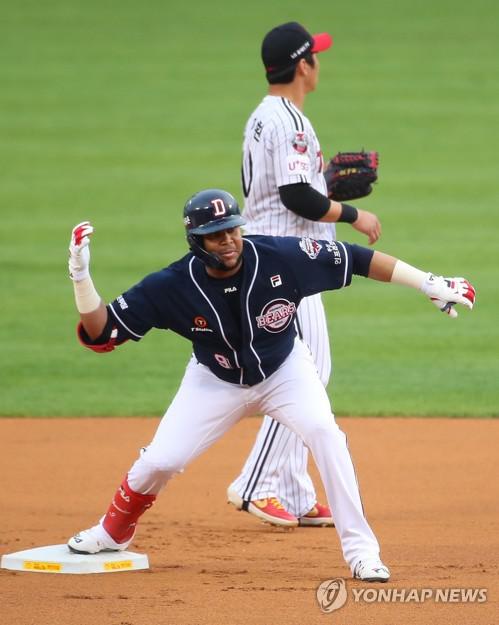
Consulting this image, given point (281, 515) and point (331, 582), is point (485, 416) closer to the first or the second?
point (281, 515)

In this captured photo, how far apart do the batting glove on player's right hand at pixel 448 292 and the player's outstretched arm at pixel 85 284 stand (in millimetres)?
1341

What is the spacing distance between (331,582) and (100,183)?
455 inches

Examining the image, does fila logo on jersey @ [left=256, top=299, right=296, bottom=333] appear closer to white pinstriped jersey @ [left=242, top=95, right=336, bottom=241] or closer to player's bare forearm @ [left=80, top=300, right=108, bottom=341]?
player's bare forearm @ [left=80, top=300, right=108, bottom=341]

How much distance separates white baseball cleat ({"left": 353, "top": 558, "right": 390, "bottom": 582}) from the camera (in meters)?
5.09

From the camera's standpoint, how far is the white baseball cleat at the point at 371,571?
509 centimetres

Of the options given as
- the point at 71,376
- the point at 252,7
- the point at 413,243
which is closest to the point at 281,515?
the point at 71,376

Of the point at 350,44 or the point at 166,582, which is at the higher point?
the point at 350,44

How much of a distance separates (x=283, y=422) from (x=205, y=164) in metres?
11.5

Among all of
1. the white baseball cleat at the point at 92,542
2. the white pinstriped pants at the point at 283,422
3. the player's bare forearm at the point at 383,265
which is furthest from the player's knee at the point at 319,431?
the white baseball cleat at the point at 92,542

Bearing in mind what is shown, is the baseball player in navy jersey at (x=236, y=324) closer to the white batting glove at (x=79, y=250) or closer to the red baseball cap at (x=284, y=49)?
the white batting glove at (x=79, y=250)

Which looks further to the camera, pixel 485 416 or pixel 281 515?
pixel 485 416

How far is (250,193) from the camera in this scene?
6.50 metres

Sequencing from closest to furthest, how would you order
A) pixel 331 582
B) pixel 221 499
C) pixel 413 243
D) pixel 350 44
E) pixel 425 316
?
pixel 331 582 < pixel 221 499 < pixel 425 316 < pixel 413 243 < pixel 350 44

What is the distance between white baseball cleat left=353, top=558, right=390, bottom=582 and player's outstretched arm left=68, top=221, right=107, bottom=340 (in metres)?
1.38
